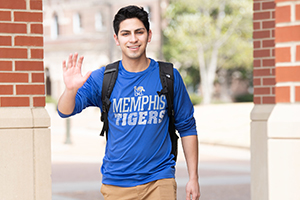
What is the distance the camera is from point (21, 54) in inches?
158

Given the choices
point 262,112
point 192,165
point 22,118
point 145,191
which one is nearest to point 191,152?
point 192,165

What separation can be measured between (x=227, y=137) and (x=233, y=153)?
208 centimetres

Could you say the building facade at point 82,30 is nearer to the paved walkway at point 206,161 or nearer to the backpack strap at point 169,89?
the paved walkway at point 206,161

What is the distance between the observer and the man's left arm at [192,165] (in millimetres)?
3252

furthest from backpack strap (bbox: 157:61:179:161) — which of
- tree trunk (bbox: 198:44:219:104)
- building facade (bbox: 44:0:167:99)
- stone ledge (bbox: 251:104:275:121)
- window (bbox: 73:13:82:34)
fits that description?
window (bbox: 73:13:82:34)

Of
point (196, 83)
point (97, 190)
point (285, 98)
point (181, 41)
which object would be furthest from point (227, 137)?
point (196, 83)

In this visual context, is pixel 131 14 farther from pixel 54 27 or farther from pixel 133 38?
pixel 54 27

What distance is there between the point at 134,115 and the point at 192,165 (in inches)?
23.3

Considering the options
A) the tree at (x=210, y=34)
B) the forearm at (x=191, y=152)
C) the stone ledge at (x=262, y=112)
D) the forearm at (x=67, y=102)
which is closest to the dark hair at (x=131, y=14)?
the forearm at (x=67, y=102)

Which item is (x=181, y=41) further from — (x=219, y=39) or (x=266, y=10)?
(x=266, y=10)

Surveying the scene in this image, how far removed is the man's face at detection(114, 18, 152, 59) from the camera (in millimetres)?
3256

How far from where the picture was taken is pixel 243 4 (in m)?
30.1

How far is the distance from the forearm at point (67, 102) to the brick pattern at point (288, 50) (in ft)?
4.70

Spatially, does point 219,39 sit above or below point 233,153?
above
